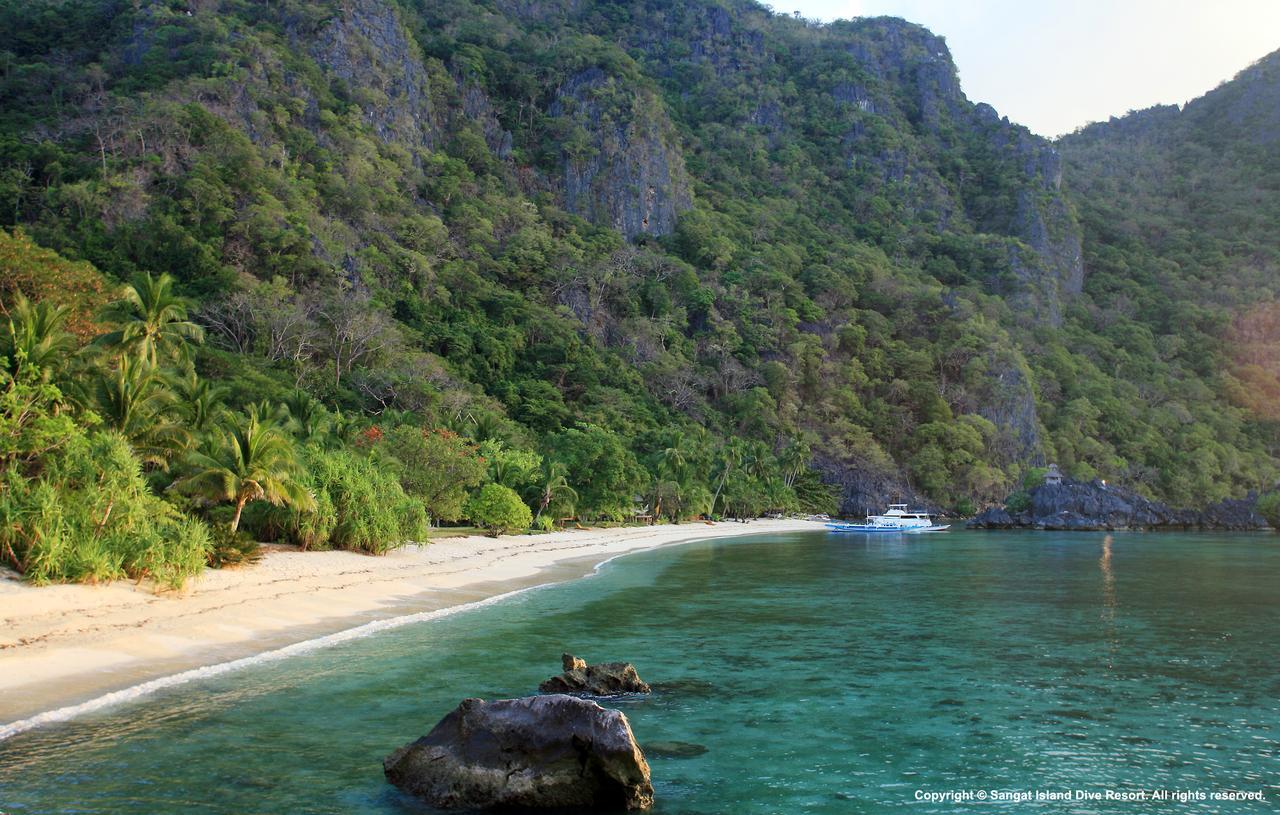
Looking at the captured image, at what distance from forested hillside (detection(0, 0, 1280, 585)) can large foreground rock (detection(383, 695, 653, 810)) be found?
15286 millimetres

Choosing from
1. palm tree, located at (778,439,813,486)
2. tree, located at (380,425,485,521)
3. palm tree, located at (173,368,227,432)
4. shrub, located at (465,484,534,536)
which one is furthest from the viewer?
palm tree, located at (778,439,813,486)

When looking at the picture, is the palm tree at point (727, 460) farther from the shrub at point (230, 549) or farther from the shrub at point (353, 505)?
the shrub at point (230, 549)

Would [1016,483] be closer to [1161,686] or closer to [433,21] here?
[1161,686]

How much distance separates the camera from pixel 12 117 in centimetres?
8756

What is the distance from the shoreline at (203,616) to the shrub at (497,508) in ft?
41.6

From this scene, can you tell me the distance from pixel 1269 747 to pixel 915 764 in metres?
5.42

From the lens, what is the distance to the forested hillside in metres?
56.6

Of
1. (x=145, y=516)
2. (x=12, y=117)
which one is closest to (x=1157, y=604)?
(x=145, y=516)

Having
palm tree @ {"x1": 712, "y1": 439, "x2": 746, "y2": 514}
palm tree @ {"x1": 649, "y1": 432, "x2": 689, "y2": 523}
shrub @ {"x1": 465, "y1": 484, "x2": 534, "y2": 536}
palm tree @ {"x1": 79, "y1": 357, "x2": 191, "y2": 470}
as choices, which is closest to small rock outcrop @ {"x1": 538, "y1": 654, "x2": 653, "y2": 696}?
palm tree @ {"x1": 79, "y1": 357, "x2": 191, "y2": 470}

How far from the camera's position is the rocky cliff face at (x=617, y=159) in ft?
429

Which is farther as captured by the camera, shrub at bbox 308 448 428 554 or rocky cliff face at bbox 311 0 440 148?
rocky cliff face at bbox 311 0 440 148

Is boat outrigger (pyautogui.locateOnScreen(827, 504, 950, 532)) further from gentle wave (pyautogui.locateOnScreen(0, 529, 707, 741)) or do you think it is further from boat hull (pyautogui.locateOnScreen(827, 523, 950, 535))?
gentle wave (pyautogui.locateOnScreen(0, 529, 707, 741))

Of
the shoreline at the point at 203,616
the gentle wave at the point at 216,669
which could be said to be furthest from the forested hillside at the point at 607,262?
the gentle wave at the point at 216,669

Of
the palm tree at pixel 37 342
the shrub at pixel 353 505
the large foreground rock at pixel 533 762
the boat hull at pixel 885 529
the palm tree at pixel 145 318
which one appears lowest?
the boat hull at pixel 885 529
